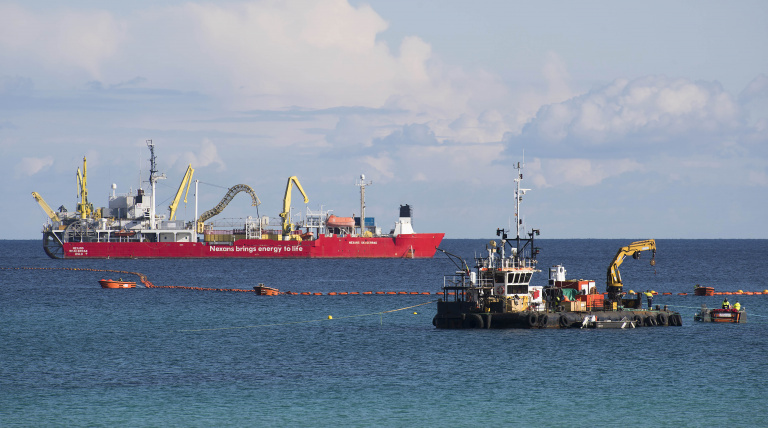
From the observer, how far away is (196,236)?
183250 mm

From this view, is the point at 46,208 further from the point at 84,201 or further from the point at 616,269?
the point at 616,269

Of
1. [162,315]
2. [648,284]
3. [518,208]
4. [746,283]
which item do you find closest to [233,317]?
[162,315]

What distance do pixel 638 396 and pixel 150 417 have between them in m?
22.8

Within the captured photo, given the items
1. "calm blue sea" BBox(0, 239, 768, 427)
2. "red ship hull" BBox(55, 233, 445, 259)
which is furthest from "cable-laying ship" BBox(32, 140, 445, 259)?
"calm blue sea" BBox(0, 239, 768, 427)

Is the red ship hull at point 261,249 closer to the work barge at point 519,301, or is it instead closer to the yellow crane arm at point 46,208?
the yellow crane arm at point 46,208

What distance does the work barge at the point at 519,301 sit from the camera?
60.9 meters

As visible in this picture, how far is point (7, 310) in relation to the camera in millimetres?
83625

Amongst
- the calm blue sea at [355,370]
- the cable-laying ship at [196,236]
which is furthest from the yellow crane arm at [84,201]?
the calm blue sea at [355,370]

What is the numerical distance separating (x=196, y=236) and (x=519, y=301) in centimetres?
13098

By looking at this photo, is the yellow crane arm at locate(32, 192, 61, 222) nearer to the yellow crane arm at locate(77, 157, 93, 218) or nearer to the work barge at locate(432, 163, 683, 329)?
the yellow crane arm at locate(77, 157, 93, 218)

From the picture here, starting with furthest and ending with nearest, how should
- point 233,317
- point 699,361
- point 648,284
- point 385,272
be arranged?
point 385,272, point 648,284, point 233,317, point 699,361

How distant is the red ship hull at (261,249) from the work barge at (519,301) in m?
116

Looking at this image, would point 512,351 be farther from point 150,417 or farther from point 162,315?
point 162,315

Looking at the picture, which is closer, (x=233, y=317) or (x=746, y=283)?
(x=233, y=317)
